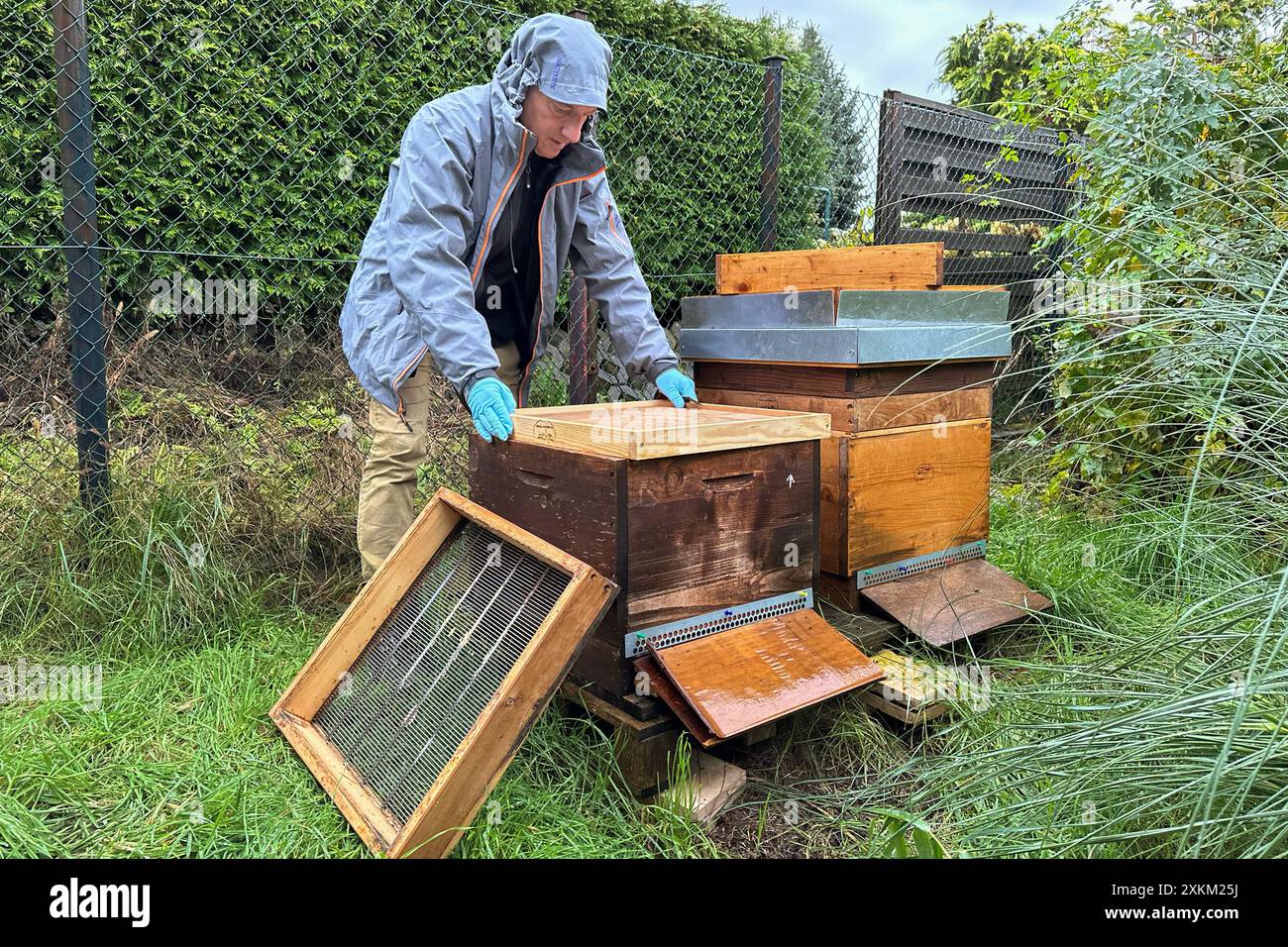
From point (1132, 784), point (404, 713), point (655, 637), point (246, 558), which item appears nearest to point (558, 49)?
point (655, 637)

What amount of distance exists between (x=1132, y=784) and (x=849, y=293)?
1669mm

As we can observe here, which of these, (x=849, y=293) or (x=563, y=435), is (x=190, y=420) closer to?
(x=563, y=435)

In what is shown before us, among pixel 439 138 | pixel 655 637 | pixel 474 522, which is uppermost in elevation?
pixel 439 138

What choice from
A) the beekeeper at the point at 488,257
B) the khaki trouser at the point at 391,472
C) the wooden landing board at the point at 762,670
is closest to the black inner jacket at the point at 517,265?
the beekeeper at the point at 488,257

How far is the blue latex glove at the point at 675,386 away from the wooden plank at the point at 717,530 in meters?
0.57

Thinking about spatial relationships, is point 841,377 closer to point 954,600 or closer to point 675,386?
point 675,386

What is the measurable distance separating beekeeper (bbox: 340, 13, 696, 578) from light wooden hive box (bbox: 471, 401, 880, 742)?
0.86 feet

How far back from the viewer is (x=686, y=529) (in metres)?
2.13

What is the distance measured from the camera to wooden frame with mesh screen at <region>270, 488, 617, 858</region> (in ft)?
5.76

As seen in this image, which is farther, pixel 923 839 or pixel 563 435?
pixel 563 435

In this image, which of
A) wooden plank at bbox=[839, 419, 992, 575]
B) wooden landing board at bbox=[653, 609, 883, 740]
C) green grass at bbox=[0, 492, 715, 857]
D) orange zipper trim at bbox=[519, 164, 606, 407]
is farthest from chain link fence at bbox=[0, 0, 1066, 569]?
wooden landing board at bbox=[653, 609, 883, 740]

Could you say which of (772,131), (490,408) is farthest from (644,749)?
(772,131)

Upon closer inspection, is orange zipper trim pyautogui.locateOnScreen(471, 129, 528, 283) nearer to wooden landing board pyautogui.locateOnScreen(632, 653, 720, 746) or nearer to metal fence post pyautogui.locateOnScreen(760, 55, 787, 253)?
wooden landing board pyautogui.locateOnScreen(632, 653, 720, 746)

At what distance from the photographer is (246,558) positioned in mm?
3023
